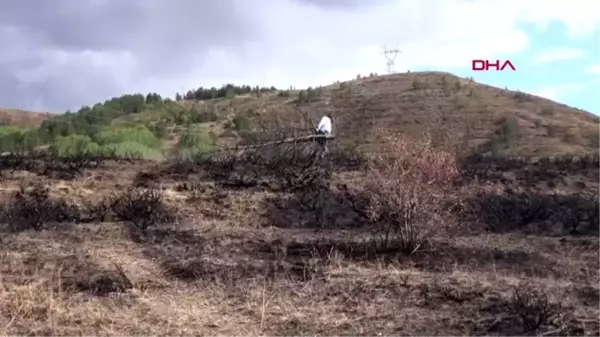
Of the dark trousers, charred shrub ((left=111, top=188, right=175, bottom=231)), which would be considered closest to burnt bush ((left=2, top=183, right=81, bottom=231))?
charred shrub ((left=111, top=188, right=175, bottom=231))

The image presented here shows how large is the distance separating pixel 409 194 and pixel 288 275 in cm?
208

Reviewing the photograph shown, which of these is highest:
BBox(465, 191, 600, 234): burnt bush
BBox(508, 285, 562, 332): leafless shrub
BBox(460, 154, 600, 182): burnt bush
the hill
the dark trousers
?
the hill

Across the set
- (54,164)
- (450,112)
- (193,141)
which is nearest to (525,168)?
(54,164)

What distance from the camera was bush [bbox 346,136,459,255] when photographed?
9.88 metres

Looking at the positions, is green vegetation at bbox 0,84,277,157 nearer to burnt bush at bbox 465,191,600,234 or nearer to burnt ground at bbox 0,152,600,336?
burnt ground at bbox 0,152,600,336

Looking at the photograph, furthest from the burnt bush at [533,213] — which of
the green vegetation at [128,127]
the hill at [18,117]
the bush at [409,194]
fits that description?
the hill at [18,117]

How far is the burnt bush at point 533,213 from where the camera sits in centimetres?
1234

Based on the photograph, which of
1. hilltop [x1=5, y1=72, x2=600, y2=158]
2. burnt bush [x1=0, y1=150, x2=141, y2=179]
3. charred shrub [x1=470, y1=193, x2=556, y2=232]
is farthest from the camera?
hilltop [x1=5, y1=72, x2=600, y2=158]

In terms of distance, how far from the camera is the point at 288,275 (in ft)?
28.1

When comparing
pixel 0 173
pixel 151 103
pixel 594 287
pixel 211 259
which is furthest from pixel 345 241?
pixel 151 103

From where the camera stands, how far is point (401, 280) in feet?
26.9

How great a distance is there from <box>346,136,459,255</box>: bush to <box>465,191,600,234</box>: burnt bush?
196cm

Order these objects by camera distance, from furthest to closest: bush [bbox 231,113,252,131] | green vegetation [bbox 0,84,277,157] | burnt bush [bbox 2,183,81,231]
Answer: bush [bbox 231,113,252,131], green vegetation [bbox 0,84,277,157], burnt bush [bbox 2,183,81,231]

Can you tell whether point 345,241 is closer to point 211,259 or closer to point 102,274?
point 211,259
